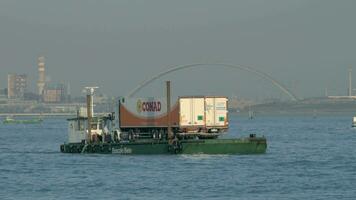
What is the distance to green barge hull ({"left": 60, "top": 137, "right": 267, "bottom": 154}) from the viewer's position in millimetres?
87562

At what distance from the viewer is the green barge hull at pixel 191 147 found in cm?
8756

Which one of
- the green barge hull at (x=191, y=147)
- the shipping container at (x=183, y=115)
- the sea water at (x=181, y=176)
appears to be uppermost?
the shipping container at (x=183, y=115)

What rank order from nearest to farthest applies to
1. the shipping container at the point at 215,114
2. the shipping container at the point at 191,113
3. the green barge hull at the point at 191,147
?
the green barge hull at the point at 191,147, the shipping container at the point at 191,113, the shipping container at the point at 215,114

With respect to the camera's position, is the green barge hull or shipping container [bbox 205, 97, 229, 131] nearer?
the green barge hull

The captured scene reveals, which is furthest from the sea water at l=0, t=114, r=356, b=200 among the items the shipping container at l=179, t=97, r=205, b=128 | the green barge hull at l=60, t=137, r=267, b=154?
the shipping container at l=179, t=97, r=205, b=128

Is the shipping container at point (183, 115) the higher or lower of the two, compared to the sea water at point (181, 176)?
higher

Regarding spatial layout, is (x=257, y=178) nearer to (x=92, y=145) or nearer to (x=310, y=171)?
(x=310, y=171)

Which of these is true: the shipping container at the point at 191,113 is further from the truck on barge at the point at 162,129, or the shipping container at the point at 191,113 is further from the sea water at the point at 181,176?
the sea water at the point at 181,176

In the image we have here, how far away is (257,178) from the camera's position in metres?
69.3

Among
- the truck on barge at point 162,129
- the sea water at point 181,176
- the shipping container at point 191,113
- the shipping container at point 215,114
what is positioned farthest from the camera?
the shipping container at point 215,114

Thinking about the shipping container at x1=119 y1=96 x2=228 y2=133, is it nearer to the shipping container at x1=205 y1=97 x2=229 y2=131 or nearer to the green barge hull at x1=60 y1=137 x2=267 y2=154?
the shipping container at x1=205 y1=97 x2=229 y2=131

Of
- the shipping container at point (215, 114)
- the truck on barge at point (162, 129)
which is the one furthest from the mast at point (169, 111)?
the shipping container at point (215, 114)

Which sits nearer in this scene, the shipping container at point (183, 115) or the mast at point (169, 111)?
the mast at point (169, 111)

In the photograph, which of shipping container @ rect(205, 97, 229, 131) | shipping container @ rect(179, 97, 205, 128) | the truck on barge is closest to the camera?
the truck on barge
